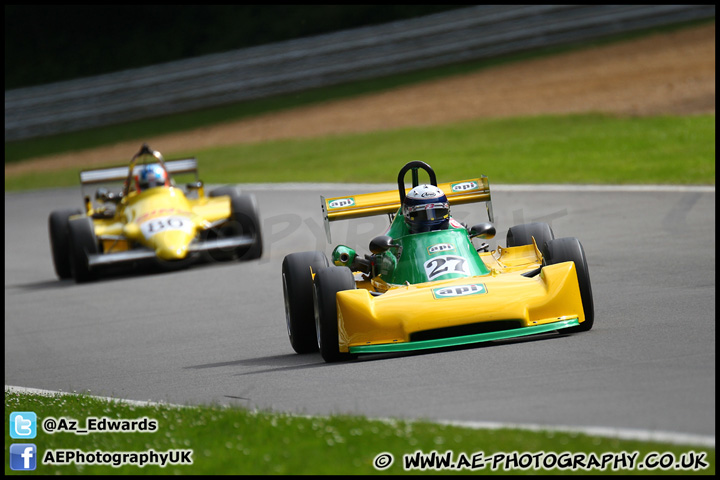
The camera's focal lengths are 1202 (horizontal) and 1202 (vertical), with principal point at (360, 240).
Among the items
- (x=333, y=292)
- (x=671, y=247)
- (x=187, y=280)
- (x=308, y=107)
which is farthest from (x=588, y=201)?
(x=308, y=107)

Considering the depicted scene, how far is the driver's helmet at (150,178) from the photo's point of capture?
17.7 m

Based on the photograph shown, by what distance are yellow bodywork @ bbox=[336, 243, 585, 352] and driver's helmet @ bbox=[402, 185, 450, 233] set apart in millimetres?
1032

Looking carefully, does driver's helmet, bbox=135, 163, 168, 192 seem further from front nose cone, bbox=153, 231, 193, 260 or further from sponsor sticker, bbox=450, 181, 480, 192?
sponsor sticker, bbox=450, 181, 480, 192

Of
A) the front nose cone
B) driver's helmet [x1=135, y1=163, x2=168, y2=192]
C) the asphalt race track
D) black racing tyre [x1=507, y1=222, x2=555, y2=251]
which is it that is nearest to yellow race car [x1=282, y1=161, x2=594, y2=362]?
the asphalt race track

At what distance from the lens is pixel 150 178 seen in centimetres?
1772

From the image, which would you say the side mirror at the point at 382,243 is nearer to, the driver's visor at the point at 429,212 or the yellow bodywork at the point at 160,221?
the driver's visor at the point at 429,212

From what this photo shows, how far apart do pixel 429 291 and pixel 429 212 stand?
46.5 inches

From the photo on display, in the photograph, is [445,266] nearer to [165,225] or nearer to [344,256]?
[344,256]

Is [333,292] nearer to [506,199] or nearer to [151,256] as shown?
[151,256]

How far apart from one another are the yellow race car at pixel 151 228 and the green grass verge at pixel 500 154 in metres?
6.66

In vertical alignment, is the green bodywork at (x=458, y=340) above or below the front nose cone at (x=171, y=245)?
below

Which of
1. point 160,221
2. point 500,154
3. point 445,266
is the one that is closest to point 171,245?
point 160,221

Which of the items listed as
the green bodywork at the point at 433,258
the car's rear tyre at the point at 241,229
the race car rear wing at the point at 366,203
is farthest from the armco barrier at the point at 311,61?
the green bodywork at the point at 433,258

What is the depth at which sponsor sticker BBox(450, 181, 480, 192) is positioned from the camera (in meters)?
11.3
